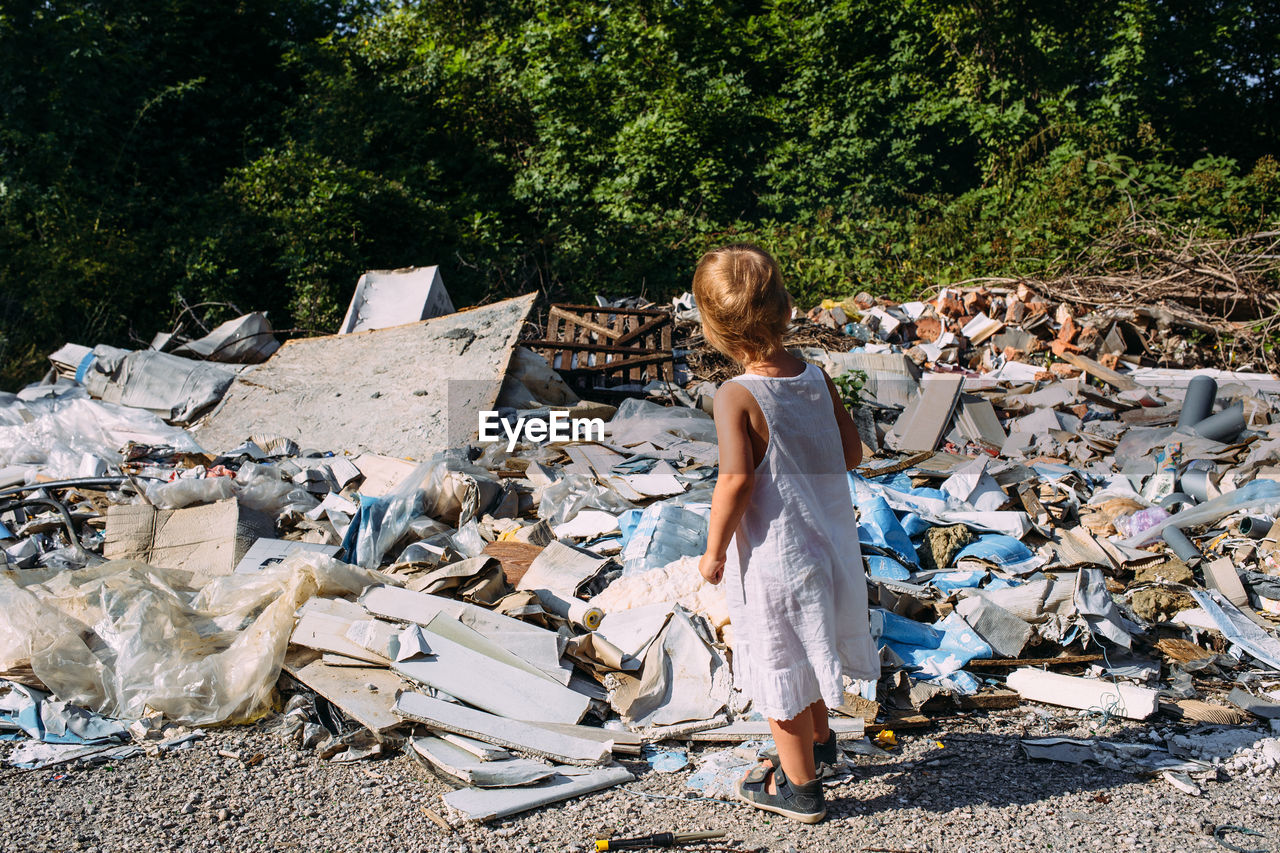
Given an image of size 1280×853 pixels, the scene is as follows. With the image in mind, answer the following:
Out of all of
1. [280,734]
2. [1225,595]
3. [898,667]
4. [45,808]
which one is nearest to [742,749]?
[898,667]

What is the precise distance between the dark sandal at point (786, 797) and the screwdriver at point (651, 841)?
16cm

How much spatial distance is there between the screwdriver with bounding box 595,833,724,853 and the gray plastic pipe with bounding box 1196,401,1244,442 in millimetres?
5504

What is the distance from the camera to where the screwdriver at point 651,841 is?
231 cm

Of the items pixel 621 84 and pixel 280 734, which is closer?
pixel 280 734

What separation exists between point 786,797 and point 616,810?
48 centimetres

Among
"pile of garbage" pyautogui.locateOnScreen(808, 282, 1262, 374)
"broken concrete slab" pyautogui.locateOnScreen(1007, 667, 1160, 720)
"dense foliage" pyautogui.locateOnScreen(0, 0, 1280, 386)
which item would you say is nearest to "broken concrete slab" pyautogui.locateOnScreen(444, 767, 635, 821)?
"broken concrete slab" pyautogui.locateOnScreen(1007, 667, 1160, 720)

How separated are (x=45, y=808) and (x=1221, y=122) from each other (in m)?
17.8

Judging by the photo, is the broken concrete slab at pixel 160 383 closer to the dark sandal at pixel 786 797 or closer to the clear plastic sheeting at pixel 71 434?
the clear plastic sheeting at pixel 71 434

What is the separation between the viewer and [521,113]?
586 inches

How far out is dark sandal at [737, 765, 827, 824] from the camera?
2398 mm

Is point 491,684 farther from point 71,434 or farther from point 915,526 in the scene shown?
point 71,434

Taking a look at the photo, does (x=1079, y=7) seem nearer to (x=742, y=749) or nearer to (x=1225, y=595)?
(x=1225, y=595)

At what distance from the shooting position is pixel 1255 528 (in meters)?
4.32

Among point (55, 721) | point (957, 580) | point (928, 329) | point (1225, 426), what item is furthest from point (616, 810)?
point (928, 329)
